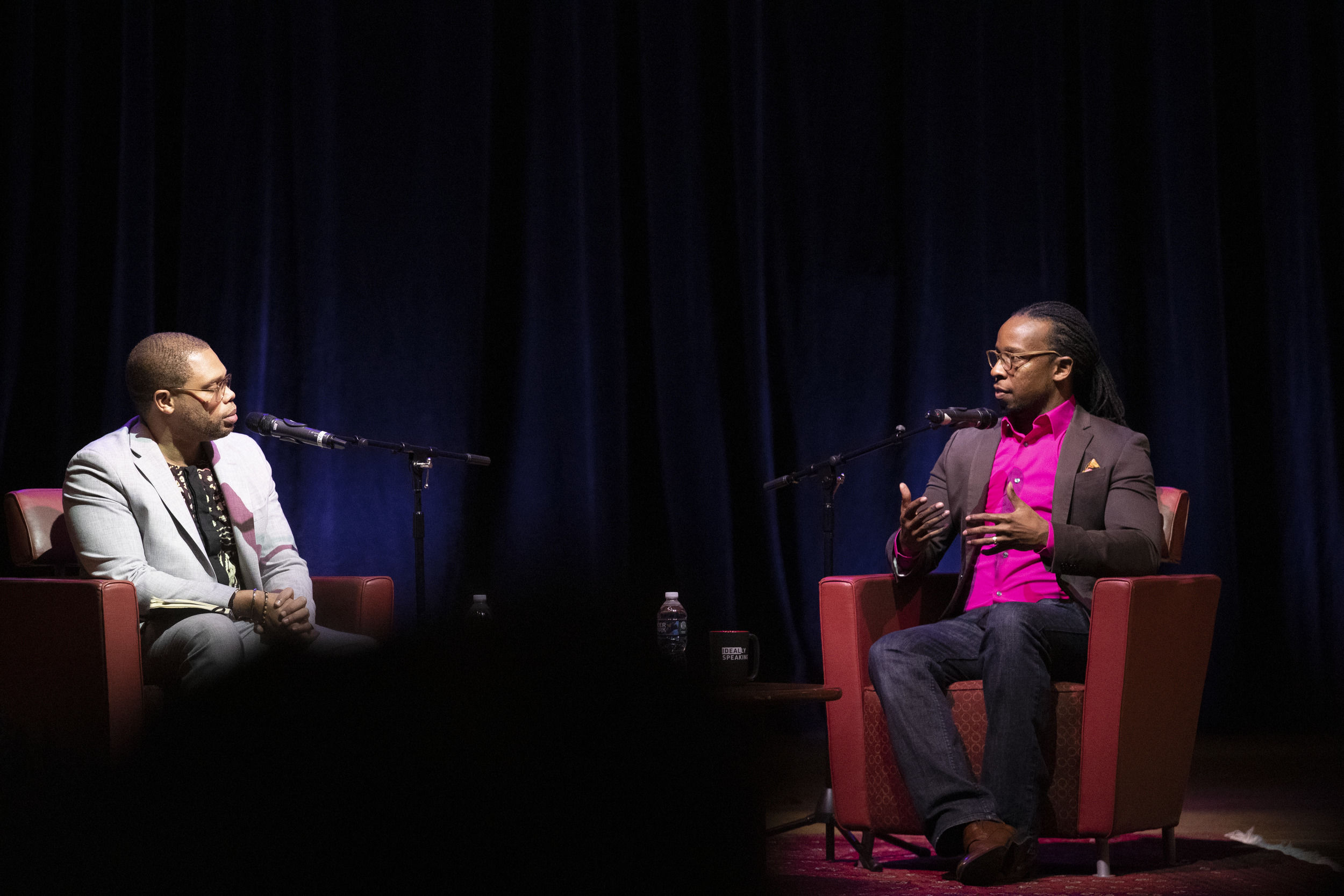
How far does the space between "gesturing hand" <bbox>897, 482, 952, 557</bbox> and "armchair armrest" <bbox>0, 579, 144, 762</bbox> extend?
1.70 meters

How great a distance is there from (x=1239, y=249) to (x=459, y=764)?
4738 millimetres

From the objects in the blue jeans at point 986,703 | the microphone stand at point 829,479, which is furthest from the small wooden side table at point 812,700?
the microphone stand at point 829,479

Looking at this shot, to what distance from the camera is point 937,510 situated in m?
2.99

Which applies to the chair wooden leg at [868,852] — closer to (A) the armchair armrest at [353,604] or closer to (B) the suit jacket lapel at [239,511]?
(A) the armchair armrest at [353,604]

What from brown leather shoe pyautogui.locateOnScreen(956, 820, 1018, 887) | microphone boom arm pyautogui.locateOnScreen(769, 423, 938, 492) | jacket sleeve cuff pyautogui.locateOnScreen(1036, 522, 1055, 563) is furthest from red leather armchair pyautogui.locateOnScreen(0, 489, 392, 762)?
jacket sleeve cuff pyautogui.locateOnScreen(1036, 522, 1055, 563)

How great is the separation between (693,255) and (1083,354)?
1.79 meters

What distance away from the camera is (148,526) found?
2914 mm

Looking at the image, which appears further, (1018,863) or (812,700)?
(812,700)

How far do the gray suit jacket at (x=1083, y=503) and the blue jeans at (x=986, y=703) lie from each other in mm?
149

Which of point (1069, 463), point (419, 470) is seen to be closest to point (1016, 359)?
point (1069, 463)

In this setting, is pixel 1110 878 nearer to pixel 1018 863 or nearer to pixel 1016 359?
pixel 1018 863

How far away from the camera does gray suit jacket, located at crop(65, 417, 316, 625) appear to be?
2.83m

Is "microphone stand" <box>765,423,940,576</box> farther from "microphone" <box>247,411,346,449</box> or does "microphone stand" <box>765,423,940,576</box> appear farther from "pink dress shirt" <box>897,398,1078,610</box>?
"microphone" <box>247,411,346,449</box>

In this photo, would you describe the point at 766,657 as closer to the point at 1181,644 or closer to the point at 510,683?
the point at 1181,644
